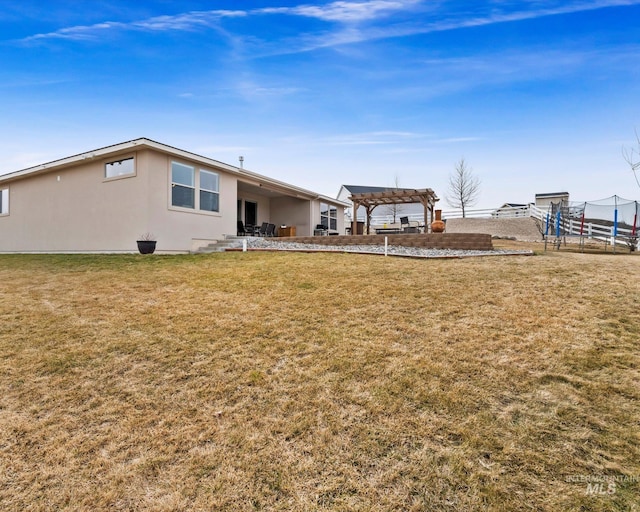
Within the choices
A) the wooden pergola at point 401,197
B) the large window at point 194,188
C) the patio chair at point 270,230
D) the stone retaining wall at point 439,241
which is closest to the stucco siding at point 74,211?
the large window at point 194,188

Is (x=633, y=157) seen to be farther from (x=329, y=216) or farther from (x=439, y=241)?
(x=329, y=216)

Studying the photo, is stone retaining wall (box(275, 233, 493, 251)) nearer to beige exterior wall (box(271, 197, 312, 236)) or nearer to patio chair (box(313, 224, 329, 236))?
beige exterior wall (box(271, 197, 312, 236))

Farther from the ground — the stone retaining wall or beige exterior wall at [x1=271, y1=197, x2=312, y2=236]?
beige exterior wall at [x1=271, y1=197, x2=312, y2=236]

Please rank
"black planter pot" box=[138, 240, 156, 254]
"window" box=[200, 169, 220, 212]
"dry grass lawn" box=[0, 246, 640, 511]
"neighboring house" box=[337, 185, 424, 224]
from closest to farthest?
1. "dry grass lawn" box=[0, 246, 640, 511]
2. "black planter pot" box=[138, 240, 156, 254]
3. "window" box=[200, 169, 220, 212]
4. "neighboring house" box=[337, 185, 424, 224]

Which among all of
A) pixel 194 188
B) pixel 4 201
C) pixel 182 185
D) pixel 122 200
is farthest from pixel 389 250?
pixel 4 201

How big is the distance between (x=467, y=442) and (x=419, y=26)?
380 inches

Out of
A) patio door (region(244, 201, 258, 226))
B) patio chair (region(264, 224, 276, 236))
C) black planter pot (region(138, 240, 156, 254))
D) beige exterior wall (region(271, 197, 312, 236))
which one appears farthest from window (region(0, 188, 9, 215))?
beige exterior wall (region(271, 197, 312, 236))

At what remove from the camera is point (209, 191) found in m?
12.0

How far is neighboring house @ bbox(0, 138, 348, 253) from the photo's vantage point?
33.6 feet

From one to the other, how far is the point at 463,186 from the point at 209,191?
25.5m

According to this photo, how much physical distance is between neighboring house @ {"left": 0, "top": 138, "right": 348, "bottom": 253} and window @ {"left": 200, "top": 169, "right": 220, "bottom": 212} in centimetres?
3

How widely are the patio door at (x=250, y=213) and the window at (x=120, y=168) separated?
260 inches

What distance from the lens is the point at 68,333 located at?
394 centimetres

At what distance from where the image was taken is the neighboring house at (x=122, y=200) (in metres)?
10.2
